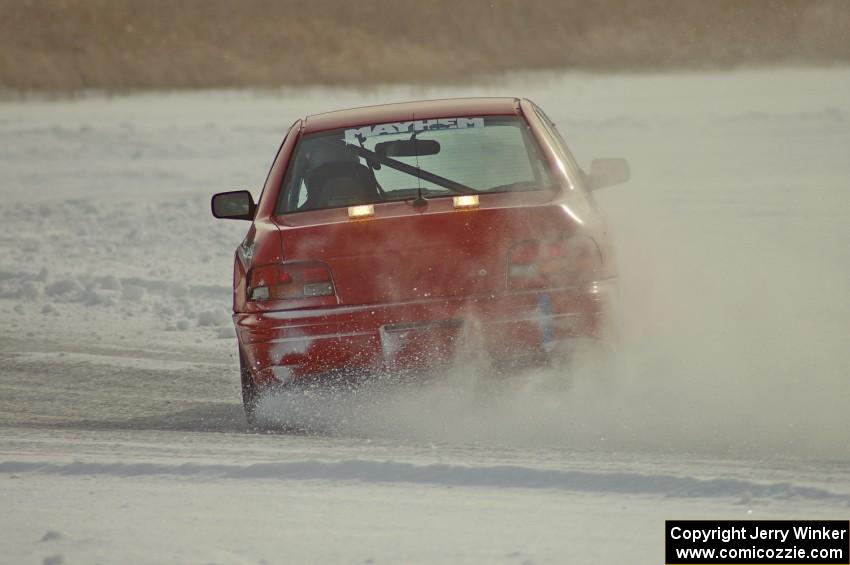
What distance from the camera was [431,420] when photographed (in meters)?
6.30

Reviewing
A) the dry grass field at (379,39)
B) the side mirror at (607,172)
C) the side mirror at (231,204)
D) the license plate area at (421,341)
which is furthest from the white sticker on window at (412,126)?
the dry grass field at (379,39)

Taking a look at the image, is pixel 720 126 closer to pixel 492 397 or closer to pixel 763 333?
pixel 763 333

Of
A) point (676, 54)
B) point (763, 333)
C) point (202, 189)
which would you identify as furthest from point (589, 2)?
point (763, 333)

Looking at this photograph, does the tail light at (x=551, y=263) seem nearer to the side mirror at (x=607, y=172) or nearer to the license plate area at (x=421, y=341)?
the license plate area at (x=421, y=341)

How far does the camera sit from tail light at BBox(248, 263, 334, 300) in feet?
20.0

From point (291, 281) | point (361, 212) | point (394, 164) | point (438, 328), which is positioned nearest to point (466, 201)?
point (361, 212)

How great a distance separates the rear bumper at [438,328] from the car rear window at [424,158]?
866mm

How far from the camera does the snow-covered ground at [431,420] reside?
4.66 metres

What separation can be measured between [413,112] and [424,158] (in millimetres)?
220

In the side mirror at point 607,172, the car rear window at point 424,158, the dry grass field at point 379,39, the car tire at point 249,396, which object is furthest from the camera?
the dry grass field at point 379,39

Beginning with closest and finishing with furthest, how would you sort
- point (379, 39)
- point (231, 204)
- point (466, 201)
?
point (466, 201)
point (231, 204)
point (379, 39)

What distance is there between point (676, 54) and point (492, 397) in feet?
144

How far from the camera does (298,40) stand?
59562 millimetres

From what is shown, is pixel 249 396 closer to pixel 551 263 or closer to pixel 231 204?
pixel 231 204
